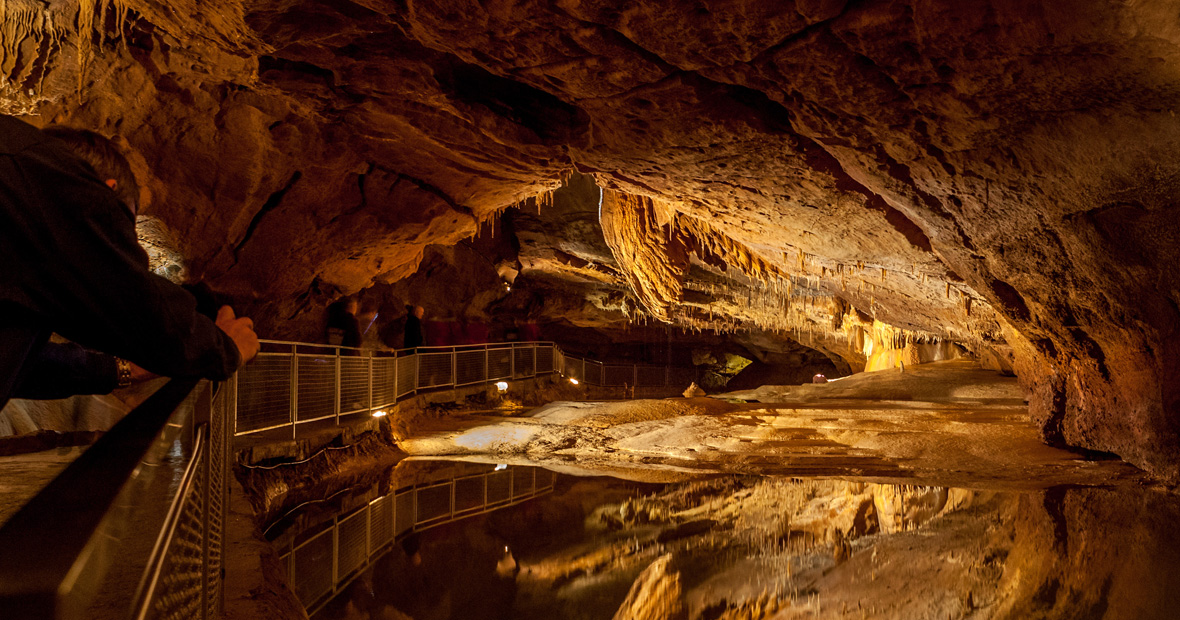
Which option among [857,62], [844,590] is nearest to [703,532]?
[844,590]

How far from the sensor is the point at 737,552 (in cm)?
454

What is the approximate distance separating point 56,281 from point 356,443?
7.28m

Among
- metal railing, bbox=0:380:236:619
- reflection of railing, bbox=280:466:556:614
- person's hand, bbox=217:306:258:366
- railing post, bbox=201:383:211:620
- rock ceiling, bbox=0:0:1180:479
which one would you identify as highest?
rock ceiling, bbox=0:0:1180:479

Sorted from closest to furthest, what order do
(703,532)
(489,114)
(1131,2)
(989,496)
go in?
(1131,2), (703,532), (989,496), (489,114)

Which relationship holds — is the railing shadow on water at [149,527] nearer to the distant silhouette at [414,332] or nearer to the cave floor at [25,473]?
the cave floor at [25,473]

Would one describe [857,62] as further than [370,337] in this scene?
No

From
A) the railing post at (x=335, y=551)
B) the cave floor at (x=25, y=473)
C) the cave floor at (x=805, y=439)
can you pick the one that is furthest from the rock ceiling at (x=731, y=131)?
the railing post at (x=335, y=551)

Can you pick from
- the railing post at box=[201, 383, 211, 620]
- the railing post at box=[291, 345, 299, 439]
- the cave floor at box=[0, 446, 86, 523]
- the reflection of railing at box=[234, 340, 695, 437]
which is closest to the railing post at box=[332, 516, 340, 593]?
the cave floor at box=[0, 446, 86, 523]

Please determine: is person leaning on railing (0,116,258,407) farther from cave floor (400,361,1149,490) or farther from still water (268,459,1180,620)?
cave floor (400,361,1149,490)

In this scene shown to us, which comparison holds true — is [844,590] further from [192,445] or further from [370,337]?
[370,337]

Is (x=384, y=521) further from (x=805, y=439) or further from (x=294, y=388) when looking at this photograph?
(x=805, y=439)

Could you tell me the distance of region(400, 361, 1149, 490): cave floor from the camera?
6.99 metres

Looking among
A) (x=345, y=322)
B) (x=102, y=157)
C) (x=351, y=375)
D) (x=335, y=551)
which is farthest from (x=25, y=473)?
(x=345, y=322)

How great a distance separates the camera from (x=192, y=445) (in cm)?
183
